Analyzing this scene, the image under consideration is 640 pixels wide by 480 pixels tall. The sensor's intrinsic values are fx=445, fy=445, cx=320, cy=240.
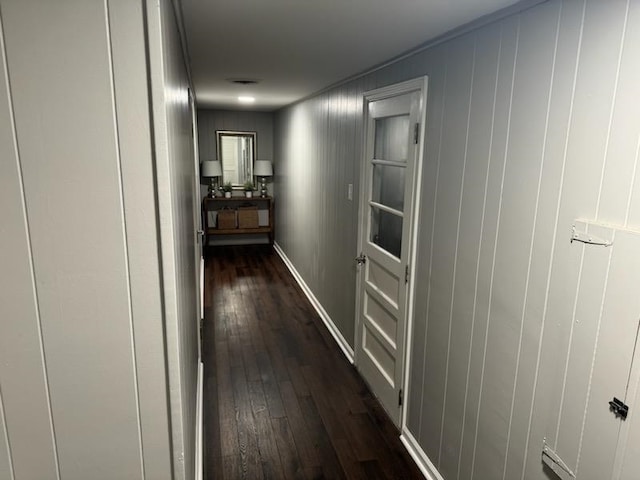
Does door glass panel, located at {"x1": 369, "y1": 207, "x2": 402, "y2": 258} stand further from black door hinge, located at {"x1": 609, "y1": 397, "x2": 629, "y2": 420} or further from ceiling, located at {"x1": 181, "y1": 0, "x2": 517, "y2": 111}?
black door hinge, located at {"x1": 609, "y1": 397, "x2": 629, "y2": 420}

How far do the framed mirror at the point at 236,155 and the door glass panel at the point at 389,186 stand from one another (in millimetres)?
4528

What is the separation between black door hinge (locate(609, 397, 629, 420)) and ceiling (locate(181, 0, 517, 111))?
1353mm

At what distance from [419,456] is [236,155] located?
5.74m

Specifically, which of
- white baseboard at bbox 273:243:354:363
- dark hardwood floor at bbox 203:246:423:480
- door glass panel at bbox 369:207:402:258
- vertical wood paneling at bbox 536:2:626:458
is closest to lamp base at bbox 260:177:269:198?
white baseboard at bbox 273:243:354:363

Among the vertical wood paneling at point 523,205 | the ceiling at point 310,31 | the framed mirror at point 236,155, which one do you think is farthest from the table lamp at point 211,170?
the vertical wood paneling at point 523,205

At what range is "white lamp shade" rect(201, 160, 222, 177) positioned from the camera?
22.4 feet

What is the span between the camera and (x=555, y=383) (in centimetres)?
148

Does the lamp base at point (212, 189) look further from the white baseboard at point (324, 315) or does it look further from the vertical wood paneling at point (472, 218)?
the vertical wood paneling at point (472, 218)

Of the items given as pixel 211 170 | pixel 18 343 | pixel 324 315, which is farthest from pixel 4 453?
pixel 211 170

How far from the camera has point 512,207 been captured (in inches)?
66.9

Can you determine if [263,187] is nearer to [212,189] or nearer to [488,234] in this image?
[212,189]

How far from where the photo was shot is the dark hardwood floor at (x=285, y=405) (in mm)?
2469

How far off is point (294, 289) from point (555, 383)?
13.1 ft

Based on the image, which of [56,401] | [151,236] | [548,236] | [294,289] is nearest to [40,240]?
[151,236]
